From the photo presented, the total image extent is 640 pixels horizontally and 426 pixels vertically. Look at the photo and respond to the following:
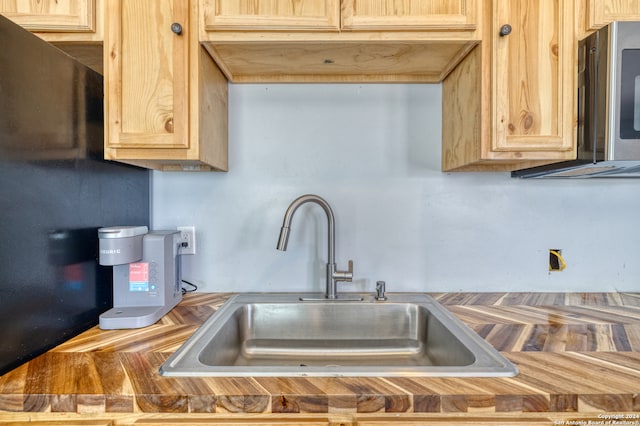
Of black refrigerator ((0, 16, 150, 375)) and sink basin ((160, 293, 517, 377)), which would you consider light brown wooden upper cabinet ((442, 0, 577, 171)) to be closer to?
sink basin ((160, 293, 517, 377))

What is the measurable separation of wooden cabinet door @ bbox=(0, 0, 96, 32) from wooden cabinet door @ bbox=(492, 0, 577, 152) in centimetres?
117

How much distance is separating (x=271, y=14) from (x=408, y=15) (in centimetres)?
38

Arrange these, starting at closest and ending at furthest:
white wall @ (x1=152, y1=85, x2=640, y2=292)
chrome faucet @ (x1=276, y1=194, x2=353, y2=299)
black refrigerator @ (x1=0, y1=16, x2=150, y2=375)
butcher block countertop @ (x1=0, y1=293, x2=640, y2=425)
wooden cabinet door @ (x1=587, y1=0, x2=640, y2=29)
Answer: butcher block countertop @ (x1=0, y1=293, x2=640, y2=425) < black refrigerator @ (x1=0, y1=16, x2=150, y2=375) < wooden cabinet door @ (x1=587, y1=0, x2=640, y2=29) < chrome faucet @ (x1=276, y1=194, x2=353, y2=299) < white wall @ (x1=152, y1=85, x2=640, y2=292)

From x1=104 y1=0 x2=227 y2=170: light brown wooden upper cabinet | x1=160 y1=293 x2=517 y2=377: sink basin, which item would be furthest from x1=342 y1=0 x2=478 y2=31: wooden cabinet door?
x1=160 y1=293 x2=517 y2=377: sink basin

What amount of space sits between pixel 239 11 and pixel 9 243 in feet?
2.65

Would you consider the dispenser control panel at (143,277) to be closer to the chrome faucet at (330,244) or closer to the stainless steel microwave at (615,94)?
the chrome faucet at (330,244)

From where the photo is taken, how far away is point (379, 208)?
1350 mm

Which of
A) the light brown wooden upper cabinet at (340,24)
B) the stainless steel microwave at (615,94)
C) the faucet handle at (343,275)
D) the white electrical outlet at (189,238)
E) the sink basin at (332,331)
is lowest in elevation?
the sink basin at (332,331)

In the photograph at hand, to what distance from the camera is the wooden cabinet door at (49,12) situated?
3.31 feet

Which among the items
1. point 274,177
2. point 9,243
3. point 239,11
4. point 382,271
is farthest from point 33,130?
point 382,271

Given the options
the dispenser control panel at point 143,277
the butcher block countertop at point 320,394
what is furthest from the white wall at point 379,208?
the butcher block countertop at point 320,394

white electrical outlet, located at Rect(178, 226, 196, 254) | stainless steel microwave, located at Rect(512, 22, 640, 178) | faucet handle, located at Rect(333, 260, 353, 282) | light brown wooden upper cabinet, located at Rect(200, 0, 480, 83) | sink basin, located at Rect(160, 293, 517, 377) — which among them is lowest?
sink basin, located at Rect(160, 293, 517, 377)

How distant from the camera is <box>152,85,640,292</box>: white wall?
4.39 ft

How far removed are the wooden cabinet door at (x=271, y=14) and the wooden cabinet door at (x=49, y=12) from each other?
1.20ft
